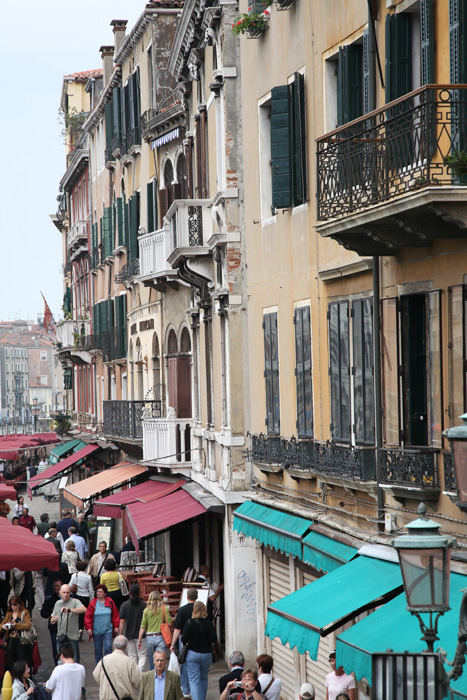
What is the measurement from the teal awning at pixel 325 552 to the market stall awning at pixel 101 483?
13.7m

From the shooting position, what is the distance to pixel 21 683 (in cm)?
1362

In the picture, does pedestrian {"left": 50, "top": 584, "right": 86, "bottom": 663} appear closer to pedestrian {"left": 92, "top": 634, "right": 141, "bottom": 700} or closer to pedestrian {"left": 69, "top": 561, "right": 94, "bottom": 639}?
pedestrian {"left": 69, "top": 561, "right": 94, "bottom": 639}

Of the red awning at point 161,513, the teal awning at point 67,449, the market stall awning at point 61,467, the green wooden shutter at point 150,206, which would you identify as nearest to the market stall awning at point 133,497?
the red awning at point 161,513

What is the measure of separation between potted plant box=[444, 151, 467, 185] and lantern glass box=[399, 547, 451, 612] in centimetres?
353

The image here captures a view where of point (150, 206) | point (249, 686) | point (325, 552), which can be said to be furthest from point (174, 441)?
point (249, 686)

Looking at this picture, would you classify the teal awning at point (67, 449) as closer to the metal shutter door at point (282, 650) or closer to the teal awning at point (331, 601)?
the metal shutter door at point (282, 650)

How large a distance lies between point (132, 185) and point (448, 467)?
76.9 ft

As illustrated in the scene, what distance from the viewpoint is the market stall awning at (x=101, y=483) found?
28.0 metres

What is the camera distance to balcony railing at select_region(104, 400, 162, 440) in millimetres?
29625

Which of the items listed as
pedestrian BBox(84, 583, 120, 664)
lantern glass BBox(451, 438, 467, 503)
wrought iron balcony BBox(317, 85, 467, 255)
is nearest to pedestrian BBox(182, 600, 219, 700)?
pedestrian BBox(84, 583, 120, 664)

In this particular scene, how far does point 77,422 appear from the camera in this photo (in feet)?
162

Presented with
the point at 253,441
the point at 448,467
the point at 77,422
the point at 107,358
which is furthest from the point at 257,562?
the point at 77,422

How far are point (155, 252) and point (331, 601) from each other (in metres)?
16.2

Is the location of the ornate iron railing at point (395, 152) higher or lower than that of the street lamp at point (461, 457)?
higher
